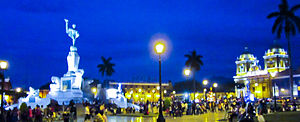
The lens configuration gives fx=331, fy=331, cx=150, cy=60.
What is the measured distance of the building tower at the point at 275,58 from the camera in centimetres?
12456

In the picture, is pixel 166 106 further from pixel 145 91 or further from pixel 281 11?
pixel 145 91

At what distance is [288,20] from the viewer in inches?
1973

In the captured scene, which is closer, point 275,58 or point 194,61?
point 194,61

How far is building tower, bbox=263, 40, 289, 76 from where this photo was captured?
4904 inches

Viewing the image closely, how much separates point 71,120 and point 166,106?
54.1ft

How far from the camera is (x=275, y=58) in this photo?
4936 inches

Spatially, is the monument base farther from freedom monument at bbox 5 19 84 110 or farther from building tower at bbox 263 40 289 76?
building tower at bbox 263 40 289 76

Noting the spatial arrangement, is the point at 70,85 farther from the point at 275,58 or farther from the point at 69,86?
the point at 275,58

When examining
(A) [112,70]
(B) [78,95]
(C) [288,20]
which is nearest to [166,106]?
(B) [78,95]

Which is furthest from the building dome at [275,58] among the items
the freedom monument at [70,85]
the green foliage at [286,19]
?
the freedom monument at [70,85]

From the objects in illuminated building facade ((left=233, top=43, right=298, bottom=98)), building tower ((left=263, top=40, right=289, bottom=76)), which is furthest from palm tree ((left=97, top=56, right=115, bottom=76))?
building tower ((left=263, top=40, right=289, bottom=76))

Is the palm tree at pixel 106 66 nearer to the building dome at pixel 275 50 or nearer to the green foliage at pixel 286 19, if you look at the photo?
the green foliage at pixel 286 19

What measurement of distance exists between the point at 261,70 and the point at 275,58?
8476 mm

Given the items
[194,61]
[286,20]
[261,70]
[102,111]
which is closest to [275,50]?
[261,70]
